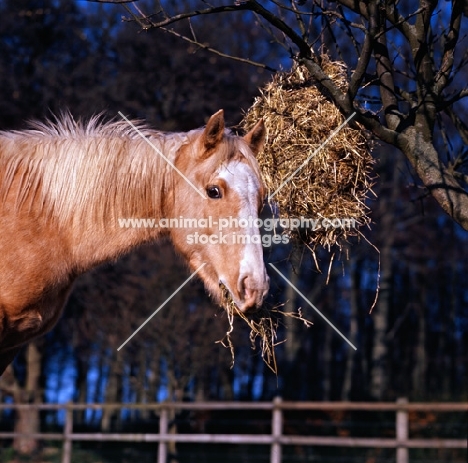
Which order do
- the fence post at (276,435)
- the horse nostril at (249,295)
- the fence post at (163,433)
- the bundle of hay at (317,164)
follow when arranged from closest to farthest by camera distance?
the horse nostril at (249,295), the bundle of hay at (317,164), the fence post at (276,435), the fence post at (163,433)

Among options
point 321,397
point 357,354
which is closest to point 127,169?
point 321,397

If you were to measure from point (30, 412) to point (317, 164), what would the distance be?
502 inches

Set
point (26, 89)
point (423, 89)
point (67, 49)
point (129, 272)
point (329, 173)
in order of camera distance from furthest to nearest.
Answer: point (67, 49), point (26, 89), point (129, 272), point (329, 173), point (423, 89)

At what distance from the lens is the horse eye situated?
4.51m

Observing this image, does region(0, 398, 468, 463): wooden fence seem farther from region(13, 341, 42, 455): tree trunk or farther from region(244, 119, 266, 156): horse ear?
region(244, 119, 266, 156): horse ear

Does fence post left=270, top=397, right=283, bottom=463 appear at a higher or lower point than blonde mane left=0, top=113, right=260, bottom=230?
lower

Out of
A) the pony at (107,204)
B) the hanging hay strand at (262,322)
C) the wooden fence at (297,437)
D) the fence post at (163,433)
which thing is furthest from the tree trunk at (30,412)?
the hanging hay strand at (262,322)

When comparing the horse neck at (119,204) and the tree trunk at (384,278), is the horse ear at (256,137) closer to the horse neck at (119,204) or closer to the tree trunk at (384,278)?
the horse neck at (119,204)

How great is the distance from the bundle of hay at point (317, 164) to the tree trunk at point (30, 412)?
11330 mm

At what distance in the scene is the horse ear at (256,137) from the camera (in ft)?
15.5

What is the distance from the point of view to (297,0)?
16.0 feet

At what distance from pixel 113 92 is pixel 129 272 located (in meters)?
4.43

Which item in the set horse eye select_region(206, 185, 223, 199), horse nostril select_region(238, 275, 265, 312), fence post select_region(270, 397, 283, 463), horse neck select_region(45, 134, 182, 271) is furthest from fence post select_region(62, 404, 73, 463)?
horse nostril select_region(238, 275, 265, 312)

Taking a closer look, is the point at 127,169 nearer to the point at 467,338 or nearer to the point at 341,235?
the point at 341,235
